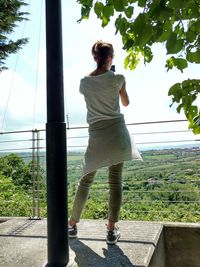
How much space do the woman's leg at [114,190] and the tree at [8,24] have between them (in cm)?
768

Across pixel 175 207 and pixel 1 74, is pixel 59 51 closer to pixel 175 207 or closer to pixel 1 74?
pixel 175 207

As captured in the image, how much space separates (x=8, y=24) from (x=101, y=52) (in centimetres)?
746

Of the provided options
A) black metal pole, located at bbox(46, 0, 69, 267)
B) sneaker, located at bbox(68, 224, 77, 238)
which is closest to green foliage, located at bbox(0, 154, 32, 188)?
sneaker, located at bbox(68, 224, 77, 238)

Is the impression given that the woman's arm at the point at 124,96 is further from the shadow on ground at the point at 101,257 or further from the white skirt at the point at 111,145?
the shadow on ground at the point at 101,257

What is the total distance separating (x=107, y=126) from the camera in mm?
2977

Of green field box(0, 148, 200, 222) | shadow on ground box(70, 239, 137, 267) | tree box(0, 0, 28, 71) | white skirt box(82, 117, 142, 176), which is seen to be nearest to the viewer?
shadow on ground box(70, 239, 137, 267)

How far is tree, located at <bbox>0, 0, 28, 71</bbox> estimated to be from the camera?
9469 mm

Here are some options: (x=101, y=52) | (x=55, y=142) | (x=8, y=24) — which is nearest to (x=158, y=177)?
Result: (x=101, y=52)

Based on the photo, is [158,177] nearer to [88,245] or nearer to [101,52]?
[88,245]

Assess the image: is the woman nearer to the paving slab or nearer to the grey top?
the grey top

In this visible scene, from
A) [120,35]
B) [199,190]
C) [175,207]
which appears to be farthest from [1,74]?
[120,35]

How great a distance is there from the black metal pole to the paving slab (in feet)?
1.02

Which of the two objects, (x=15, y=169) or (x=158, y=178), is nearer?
(x=158, y=178)

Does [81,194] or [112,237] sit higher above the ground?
[81,194]
